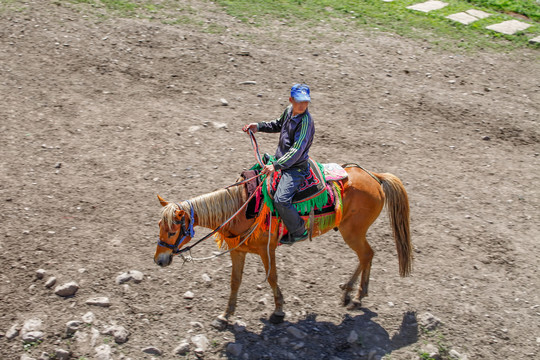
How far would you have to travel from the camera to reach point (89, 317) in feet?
19.7

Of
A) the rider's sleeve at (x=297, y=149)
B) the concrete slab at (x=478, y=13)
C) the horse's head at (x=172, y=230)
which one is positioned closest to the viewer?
the horse's head at (x=172, y=230)

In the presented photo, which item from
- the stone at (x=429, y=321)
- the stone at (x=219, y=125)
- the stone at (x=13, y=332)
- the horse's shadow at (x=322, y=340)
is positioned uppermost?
the stone at (x=219, y=125)

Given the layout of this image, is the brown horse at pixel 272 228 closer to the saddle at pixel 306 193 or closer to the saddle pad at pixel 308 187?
the saddle at pixel 306 193

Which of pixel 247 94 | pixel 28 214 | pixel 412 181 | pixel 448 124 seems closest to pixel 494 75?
pixel 448 124

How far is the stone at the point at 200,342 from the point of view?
5844 mm

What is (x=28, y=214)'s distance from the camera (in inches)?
294

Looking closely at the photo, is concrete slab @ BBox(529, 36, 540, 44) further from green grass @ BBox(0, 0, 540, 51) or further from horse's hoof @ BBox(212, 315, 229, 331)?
horse's hoof @ BBox(212, 315, 229, 331)

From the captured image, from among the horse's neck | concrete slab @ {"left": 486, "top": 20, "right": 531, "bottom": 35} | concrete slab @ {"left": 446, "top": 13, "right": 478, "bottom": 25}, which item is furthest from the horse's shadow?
concrete slab @ {"left": 446, "top": 13, "right": 478, "bottom": 25}

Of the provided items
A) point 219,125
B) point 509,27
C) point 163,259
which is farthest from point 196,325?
point 509,27

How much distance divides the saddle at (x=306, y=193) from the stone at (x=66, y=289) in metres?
2.22

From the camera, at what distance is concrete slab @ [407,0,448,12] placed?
49.3ft

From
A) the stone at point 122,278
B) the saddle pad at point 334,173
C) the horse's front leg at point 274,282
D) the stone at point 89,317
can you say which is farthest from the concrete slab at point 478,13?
the stone at point 89,317

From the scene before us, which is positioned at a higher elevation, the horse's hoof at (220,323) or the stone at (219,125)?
the stone at (219,125)

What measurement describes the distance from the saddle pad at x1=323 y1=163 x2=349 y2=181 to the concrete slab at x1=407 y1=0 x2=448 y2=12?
397 inches
